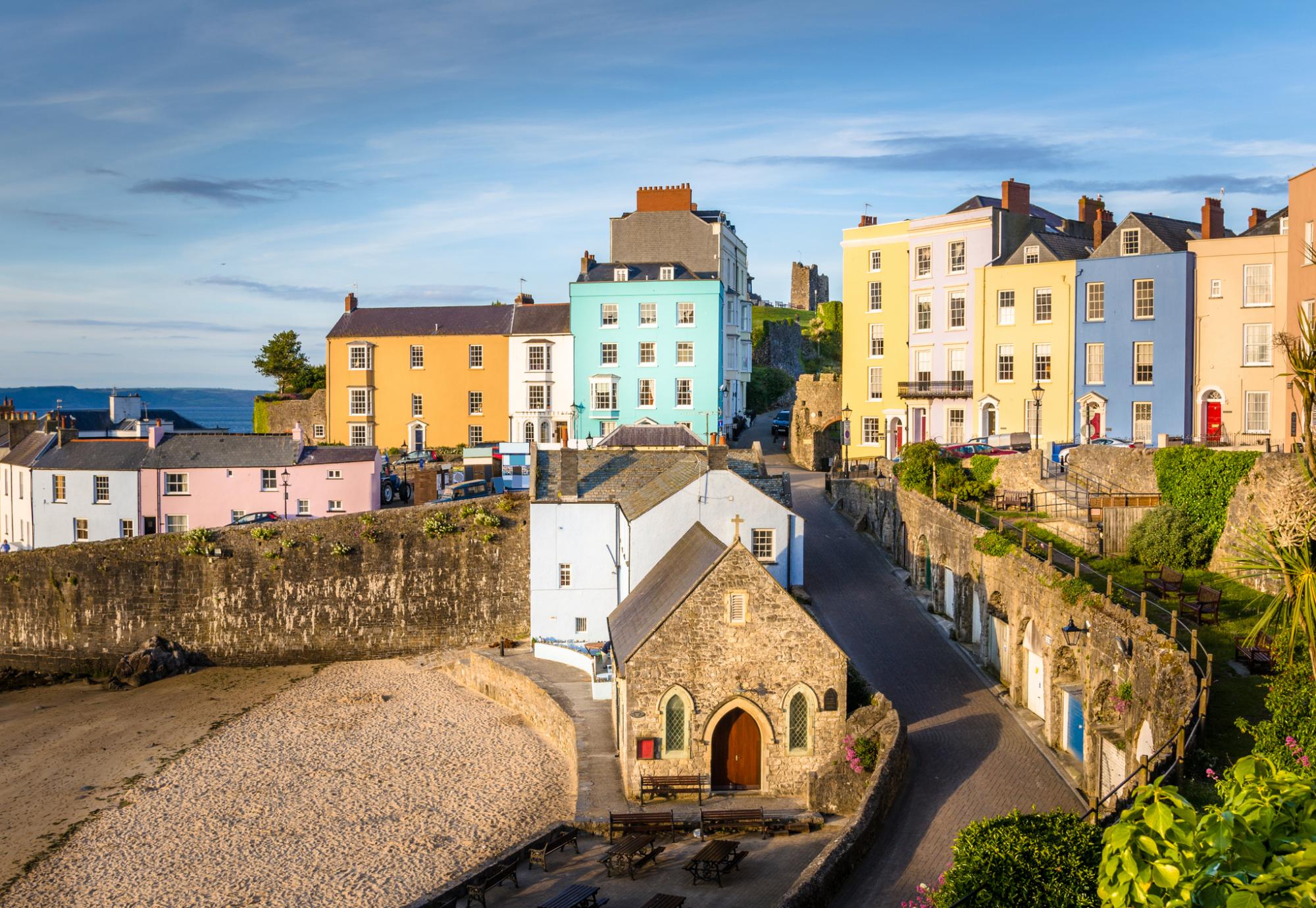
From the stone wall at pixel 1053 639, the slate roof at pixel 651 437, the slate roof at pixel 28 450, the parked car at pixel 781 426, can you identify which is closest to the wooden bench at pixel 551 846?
the stone wall at pixel 1053 639

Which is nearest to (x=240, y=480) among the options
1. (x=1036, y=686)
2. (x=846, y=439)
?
(x=846, y=439)

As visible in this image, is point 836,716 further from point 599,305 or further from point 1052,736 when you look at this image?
point 599,305

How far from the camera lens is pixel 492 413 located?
181 feet

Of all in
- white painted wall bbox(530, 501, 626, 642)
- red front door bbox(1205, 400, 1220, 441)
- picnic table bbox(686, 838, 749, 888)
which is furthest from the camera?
red front door bbox(1205, 400, 1220, 441)

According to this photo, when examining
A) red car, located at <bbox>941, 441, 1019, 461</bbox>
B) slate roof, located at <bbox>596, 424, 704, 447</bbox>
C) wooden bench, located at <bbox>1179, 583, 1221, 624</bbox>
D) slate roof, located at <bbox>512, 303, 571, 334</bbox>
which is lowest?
wooden bench, located at <bbox>1179, 583, 1221, 624</bbox>

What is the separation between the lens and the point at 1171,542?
88.9 feet

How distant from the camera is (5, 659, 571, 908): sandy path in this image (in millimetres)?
19781

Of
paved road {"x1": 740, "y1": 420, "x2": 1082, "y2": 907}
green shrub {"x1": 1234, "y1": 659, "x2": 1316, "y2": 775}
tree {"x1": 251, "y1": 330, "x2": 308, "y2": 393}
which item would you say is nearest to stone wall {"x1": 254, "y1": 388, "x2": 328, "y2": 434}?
tree {"x1": 251, "y1": 330, "x2": 308, "y2": 393}

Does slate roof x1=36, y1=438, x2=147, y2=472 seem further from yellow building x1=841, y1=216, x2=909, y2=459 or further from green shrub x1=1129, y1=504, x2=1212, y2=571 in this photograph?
green shrub x1=1129, y1=504, x2=1212, y2=571

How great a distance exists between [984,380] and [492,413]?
2390 cm

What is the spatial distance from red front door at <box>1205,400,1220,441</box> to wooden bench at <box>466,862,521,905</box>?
32.7 metres

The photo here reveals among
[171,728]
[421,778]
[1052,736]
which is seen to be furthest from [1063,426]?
[171,728]

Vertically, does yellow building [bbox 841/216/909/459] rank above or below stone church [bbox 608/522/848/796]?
above

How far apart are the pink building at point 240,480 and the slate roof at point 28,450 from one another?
15.4 feet
